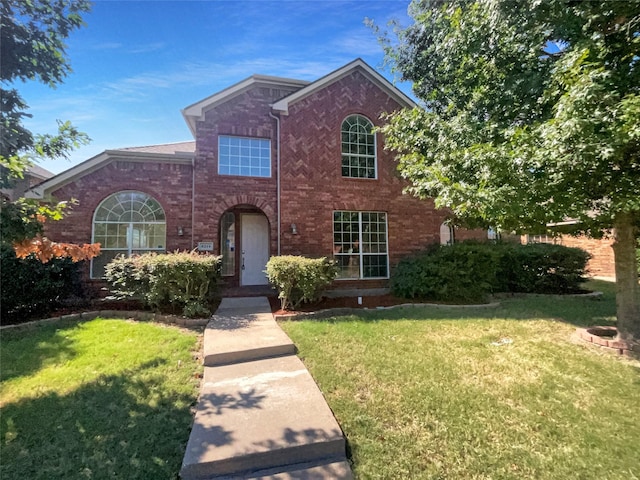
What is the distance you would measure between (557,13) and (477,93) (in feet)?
5.13

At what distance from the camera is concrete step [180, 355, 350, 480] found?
9.12 feet

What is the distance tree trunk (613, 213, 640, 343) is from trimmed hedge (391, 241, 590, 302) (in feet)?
12.3

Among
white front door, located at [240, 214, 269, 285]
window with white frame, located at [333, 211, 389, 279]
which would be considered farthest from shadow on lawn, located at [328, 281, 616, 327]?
white front door, located at [240, 214, 269, 285]

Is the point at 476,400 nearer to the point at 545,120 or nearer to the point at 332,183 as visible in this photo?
the point at 545,120

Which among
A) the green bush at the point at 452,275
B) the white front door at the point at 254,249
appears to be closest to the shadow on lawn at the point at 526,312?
the green bush at the point at 452,275

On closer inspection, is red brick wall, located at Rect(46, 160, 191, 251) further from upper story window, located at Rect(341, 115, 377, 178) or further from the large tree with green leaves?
upper story window, located at Rect(341, 115, 377, 178)

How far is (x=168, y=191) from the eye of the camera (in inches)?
406

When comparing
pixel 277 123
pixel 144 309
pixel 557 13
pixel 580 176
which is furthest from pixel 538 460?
pixel 277 123

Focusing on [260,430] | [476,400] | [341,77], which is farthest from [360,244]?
[260,430]

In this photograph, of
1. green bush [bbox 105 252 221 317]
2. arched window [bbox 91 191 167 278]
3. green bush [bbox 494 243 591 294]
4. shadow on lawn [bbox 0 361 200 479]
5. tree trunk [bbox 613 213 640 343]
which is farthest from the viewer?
green bush [bbox 494 243 591 294]

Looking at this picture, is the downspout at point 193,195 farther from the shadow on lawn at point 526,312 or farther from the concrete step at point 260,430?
the concrete step at point 260,430

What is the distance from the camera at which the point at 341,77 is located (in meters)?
11.4

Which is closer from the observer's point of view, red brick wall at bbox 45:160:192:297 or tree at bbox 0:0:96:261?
tree at bbox 0:0:96:261

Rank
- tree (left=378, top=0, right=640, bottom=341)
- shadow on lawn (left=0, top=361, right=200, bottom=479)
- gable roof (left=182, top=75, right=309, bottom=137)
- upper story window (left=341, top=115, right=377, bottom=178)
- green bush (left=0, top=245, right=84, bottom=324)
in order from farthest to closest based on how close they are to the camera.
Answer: upper story window (left=341, top=115, right=377, bottom=178) → gable roof (left=182, top=75, right=309, bottom=137) → green bush (left=0, top=245, right=84, bottom=324) → tree (left=378, top=0, right=640, bottom=341) → shadow on lawn (left=0, top=361, right=200, bottom=479)
